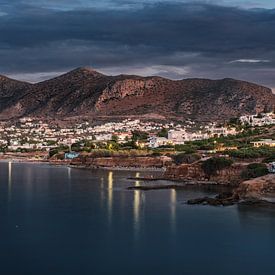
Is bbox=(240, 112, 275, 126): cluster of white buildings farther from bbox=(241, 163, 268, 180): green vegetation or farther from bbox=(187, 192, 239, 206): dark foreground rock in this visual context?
bbox=(187, 192, 239, 206): dark foreground rock

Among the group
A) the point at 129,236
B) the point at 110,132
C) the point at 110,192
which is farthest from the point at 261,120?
the point at 129,236

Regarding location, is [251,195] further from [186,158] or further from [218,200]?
[186,158]

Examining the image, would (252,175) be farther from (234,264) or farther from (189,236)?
(234,264)

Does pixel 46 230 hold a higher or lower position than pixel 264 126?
lower

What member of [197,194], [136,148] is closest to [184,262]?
[197,194]

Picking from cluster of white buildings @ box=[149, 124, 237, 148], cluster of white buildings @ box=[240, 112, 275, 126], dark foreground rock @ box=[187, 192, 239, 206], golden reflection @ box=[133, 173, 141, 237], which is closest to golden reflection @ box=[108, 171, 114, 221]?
golden reflection @ box=[133, 173, 141, 237]

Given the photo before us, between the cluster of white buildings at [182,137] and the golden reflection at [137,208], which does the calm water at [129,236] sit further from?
the cluster of white buildings at [182,137]
